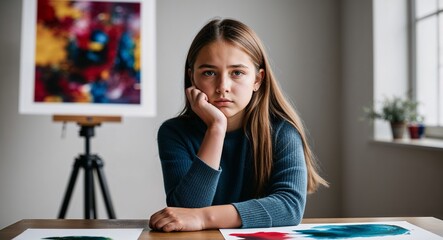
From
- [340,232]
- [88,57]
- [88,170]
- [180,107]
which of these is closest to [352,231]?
[340,232]

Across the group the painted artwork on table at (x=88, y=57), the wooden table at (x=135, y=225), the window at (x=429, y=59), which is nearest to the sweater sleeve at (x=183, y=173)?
the wooden table at (x=135, y=225)

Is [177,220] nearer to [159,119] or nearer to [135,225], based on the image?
[135,225]

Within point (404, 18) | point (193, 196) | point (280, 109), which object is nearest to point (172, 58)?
point (404, 18)

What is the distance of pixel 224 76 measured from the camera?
1.37 m

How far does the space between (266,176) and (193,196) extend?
0.24 m

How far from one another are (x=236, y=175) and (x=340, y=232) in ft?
1.58

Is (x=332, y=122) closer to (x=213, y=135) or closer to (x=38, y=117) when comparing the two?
(x=38, y=117)

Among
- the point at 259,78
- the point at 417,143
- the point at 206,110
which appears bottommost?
the point at 417,143

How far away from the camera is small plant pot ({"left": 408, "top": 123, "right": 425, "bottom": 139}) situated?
2.95 meters

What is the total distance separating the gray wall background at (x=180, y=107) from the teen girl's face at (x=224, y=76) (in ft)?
7.19

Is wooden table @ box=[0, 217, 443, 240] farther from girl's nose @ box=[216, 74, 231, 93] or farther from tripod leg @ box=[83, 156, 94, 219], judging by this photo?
tripod leg @ box=[83, 156, 94, 219]

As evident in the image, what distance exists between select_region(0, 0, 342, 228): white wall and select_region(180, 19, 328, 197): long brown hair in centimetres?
228

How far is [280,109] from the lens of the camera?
1563 millimetres

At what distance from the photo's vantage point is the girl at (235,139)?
1.25 meters
